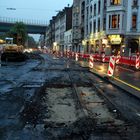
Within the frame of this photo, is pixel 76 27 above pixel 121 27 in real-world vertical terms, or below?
above

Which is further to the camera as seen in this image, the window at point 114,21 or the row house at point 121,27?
the window at point 114,21

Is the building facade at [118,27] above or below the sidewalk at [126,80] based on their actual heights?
above

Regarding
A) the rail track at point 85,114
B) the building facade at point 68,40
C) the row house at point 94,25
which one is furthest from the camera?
the building facade at point 68,40

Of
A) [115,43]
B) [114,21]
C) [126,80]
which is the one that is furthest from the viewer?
[114,21]

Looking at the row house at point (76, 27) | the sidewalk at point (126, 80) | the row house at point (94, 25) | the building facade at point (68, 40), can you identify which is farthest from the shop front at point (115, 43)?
the building facade at point (68, 40)

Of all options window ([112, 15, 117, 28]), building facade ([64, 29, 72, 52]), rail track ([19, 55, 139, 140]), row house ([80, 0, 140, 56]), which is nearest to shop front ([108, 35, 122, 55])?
row house ([80, 0, 140, 56])

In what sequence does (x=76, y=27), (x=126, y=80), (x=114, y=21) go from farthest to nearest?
(x=76, y=27)
(x=114, y=21)
(x=126, y=80)

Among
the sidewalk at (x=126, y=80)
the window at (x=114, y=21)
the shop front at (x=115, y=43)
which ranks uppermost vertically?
the window at (x=114, y=21)

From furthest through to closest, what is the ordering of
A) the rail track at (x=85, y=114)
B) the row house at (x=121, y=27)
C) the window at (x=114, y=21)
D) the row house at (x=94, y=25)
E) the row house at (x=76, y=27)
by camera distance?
the row house at (x=76, y=27) < the row house at (x=94, y=25) < the window at (x=114, y=21) < the row house at (x=121, y=27) < the rail track at (x=85, y=114)

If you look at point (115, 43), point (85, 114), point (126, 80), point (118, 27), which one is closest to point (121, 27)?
point (118, 27)

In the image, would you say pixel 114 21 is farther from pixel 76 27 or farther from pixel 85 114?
pixel 85 114

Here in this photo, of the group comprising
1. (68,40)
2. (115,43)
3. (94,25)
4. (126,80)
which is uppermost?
(94,25)

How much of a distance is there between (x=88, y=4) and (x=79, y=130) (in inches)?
2539

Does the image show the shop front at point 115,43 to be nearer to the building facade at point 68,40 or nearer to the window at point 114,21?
the window at point 114,21
